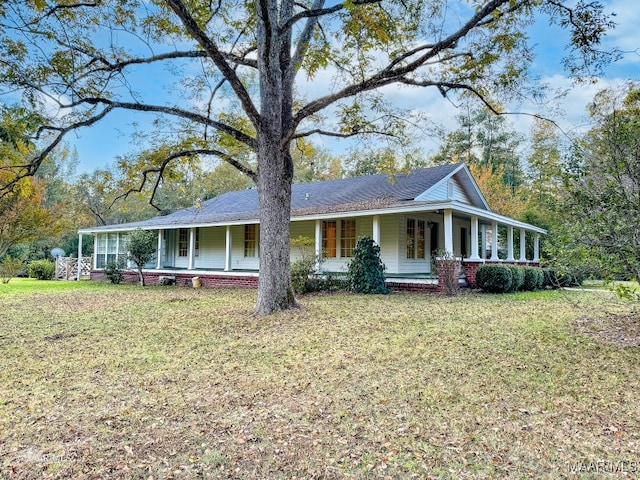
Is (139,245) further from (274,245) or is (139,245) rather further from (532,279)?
(532,279)

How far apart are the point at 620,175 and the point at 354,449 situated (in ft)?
17.1

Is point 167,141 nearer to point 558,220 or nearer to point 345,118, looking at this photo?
point 345,118

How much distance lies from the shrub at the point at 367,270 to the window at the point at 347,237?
2.79 m

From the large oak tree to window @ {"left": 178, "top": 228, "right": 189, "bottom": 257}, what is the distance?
10.4 meters

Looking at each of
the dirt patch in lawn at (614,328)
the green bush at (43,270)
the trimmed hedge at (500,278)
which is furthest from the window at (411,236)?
the green bush at (43,270)

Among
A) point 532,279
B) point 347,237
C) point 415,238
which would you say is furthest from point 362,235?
point 532,279

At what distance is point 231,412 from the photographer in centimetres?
353

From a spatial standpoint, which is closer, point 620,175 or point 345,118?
point 620,175

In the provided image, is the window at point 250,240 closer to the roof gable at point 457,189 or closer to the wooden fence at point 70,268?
the roof gable at point 457,189

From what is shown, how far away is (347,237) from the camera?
15344 mm

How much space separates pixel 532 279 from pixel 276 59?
35.2ft

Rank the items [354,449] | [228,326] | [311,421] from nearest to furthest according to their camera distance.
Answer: [354,449]
[311,421]
[228,326]

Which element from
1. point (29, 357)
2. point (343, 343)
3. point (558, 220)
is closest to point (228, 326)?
point (343, 343)

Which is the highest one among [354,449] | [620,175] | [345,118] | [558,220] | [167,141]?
[345,118]
